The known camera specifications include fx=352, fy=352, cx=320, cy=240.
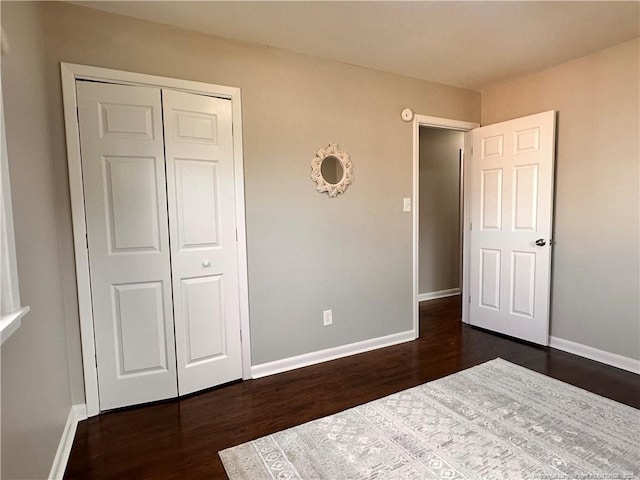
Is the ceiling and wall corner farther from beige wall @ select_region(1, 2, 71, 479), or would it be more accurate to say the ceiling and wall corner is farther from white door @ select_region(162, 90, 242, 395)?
white door @ select_region(162, 90, 242, 395)

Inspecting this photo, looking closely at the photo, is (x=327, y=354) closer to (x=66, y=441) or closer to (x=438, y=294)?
(x=66, y=441)

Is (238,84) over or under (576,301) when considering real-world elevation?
over

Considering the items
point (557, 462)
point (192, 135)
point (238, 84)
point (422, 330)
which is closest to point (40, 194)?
point (192, 135)

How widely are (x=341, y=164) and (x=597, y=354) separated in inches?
98.6

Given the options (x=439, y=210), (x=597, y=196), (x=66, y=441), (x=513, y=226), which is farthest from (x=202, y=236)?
(x=439, y=210)

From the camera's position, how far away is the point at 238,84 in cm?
238

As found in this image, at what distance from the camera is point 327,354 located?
2.85 m

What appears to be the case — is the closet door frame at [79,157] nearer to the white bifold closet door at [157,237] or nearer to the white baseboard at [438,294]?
the white bifold closet door at [157,237]

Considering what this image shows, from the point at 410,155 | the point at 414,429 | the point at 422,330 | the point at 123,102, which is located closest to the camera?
the point at 414,429

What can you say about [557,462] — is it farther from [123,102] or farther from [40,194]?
[123,102]

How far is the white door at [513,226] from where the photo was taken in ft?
9.70

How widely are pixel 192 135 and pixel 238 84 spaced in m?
0.49

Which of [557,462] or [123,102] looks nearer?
[557,462]

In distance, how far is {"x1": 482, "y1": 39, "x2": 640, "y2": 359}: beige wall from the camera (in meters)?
2.53
